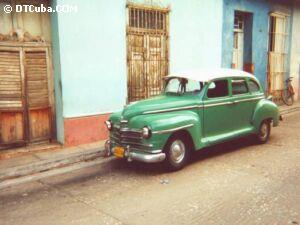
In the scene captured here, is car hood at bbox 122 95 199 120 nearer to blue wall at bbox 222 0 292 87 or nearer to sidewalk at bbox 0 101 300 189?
sidewalk at bbox 0 101 300 189

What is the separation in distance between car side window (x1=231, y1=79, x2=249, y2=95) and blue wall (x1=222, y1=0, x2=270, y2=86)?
4109 mm

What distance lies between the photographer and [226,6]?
38.5 ft

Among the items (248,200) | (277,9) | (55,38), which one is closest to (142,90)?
(55,38)

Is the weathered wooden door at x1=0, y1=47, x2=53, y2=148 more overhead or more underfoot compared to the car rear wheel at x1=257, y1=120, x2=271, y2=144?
more overhead

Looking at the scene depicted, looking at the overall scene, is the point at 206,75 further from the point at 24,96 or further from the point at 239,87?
the point at 24,96

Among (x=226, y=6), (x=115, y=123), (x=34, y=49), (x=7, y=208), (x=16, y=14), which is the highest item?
(x=226, y=6)

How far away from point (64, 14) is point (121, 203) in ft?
15.2

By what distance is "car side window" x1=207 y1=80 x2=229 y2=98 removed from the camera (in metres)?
7.21

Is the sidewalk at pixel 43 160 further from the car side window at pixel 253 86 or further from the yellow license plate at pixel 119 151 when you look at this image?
the car side window at pixel 253 86

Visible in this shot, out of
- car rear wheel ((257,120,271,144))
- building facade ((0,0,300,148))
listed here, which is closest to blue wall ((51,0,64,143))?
building facade ((0,0,300,148))

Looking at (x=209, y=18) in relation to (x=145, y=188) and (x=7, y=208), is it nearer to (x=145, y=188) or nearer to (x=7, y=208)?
(x=145, y=188)

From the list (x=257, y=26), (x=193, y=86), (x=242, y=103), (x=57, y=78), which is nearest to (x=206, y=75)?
(x=193, y=86)

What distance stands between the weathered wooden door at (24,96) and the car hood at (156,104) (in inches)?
102


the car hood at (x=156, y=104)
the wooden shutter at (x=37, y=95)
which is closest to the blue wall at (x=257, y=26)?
the car hood at (x=156, y=104)
